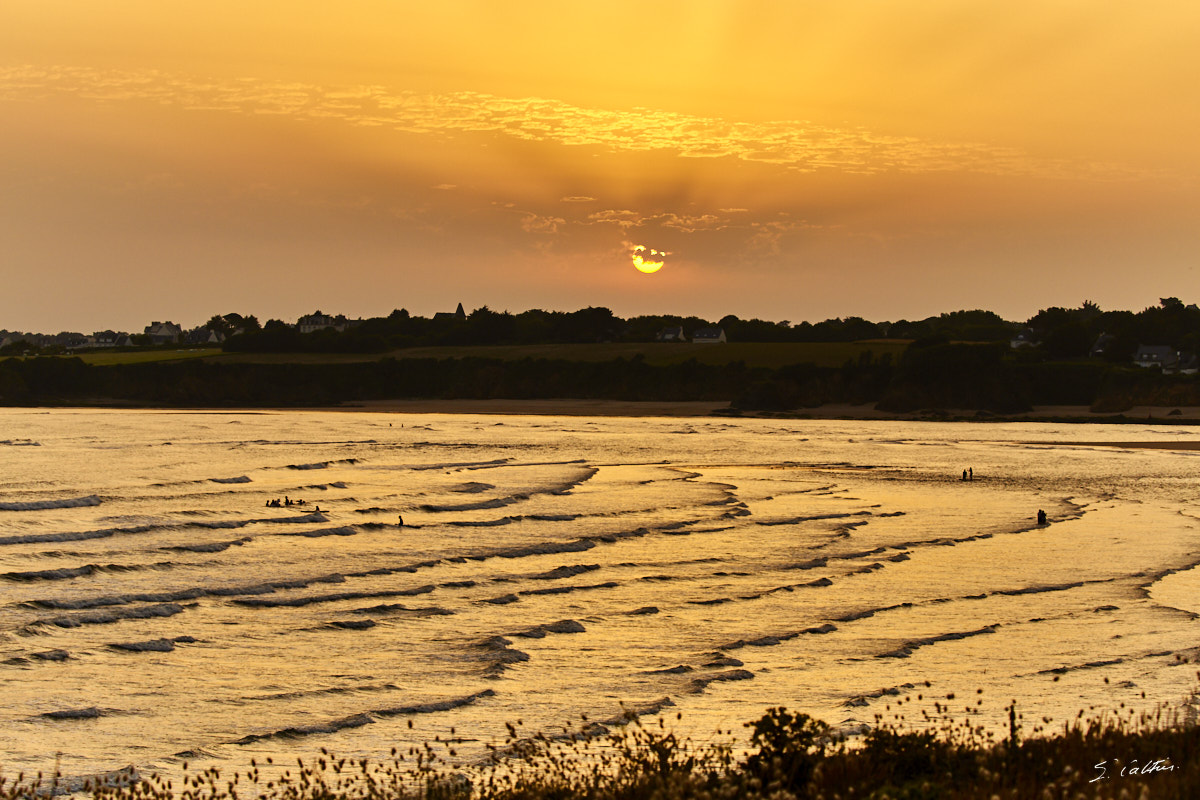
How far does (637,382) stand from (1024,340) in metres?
48.6

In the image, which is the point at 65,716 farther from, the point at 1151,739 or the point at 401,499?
the point at 401,499

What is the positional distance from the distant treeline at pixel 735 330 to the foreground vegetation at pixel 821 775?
335ft

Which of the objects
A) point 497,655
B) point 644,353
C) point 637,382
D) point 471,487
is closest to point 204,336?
point 644,353

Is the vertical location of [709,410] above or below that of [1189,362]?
below

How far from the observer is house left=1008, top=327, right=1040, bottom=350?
4720 inches

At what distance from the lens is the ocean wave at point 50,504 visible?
26.8 meters

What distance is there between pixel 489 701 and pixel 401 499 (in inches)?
746

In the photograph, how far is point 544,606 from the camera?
1728 centimetres

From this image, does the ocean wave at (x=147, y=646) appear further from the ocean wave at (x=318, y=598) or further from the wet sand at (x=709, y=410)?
the wet sand at (x=709, y=410)

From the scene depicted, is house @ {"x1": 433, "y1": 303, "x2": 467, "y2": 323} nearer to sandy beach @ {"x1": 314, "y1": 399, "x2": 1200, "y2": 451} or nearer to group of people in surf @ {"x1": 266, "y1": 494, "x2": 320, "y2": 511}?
sandy beach @ {"x1": 314, "y1": 399, "x2": 1200, "y2": 451}

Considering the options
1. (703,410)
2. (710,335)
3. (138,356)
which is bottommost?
(703,410)

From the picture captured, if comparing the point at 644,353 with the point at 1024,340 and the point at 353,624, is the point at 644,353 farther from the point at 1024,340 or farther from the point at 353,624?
the point at 353,624

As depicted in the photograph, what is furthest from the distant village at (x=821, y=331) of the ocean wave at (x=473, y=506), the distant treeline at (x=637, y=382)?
the ocean wave at (x=473, y=506)

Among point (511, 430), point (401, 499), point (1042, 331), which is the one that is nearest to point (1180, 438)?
point (511, 430)
